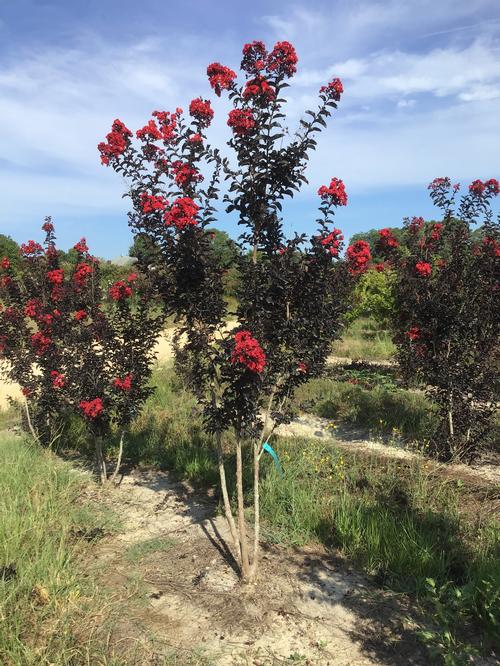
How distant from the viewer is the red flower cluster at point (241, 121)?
9.44 feet

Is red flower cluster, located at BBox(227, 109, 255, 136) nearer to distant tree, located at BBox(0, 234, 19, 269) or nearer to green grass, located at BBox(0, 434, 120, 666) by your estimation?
green grass, located at BBox(0, 434, 120, 666)

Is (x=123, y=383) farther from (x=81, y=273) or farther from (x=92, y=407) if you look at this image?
(x=81, y=273)

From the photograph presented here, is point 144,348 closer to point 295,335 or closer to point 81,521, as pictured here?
point 81,521

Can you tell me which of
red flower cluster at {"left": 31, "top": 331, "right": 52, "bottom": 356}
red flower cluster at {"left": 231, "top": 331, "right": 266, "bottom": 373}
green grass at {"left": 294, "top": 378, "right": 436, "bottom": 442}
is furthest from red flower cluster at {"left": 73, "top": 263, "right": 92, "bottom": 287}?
green grass at {"left": 294, "top": 378, "right": 436, "bottom": 442}

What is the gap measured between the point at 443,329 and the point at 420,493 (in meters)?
1.93

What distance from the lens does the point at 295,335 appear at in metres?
3.12

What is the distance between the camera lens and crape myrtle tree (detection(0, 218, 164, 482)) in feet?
15.2

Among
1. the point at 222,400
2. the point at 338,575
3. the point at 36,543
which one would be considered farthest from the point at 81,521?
the point at 338,575

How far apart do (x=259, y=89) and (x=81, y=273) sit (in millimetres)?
2873

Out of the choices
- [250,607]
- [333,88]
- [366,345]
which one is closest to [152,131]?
[333,88]

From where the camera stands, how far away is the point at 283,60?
290 centimetres

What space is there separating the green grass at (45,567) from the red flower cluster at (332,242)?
2.58 meters

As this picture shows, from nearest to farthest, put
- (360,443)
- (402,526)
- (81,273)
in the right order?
(402,526)
(81,273)
(360,443)

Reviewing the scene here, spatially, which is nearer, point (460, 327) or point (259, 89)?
point (259, 89)
